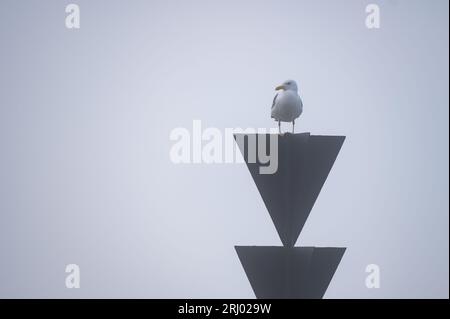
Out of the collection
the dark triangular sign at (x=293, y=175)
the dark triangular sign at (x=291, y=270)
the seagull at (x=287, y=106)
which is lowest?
the dark triangular sign at (x=291, y=270)

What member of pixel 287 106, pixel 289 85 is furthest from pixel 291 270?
pixel 289 85

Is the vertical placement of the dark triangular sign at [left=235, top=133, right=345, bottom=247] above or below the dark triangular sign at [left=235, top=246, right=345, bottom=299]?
above

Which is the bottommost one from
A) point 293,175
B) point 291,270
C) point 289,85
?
point 291,270

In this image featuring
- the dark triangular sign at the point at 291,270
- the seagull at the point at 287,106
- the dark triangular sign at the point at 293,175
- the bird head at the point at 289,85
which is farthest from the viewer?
the bird head at the point at 289,85

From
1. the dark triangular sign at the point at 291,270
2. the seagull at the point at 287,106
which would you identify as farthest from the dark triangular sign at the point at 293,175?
the seagull at the point at 287,106

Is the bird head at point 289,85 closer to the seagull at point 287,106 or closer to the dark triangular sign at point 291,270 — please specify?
the seagull at point 287,106

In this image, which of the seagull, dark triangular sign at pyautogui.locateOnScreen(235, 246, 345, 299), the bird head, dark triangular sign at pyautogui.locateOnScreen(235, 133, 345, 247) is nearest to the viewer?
dark triangular sign at pyautogui.locateOnScreen(235, 133, 345, 247)

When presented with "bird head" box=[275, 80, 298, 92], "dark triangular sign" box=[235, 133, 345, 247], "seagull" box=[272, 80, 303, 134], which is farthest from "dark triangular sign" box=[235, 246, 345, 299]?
"bird head" box=[275, 80, 298, 92]

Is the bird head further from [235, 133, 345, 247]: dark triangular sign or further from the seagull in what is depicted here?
[235, 133, 345, 247]: dark triangular sign

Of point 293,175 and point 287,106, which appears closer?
point 293,175

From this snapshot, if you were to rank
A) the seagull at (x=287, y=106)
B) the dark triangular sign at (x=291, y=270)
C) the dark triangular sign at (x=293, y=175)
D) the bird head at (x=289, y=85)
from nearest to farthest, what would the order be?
the dark triangular sign at (x=293, y=175) < the dark triangular sign at (x=291, y=270) < the seagull at (x=287, y=106) < the bird head at (x=289, y=85)

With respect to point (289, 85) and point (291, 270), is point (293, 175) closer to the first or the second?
point (291, 270)
